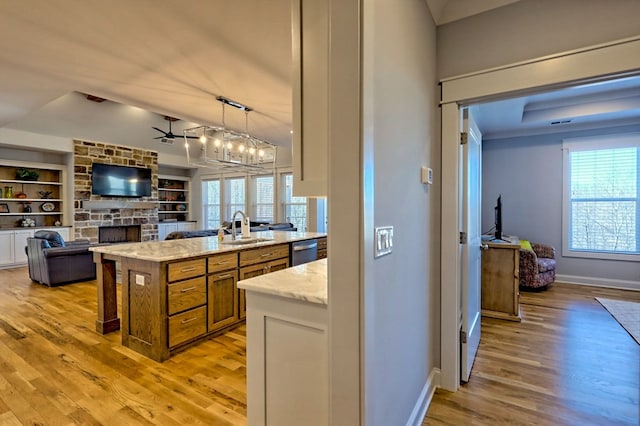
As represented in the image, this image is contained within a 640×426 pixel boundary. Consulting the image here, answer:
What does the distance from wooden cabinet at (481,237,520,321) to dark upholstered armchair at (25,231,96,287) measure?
5954 millimetres

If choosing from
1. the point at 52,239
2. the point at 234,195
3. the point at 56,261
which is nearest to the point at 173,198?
the point at 234,195

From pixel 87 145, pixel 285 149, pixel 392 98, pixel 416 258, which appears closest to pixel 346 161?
pixel 392 98

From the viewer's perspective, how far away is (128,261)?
2.71m

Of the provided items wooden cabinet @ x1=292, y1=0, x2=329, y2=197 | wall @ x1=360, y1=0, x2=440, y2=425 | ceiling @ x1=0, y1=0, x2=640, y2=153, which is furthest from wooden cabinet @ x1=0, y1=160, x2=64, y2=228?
wall @ x1=360, y1=0, x2=440, y2=425

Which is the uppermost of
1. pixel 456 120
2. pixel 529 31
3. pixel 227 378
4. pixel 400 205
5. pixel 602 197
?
pixel 529 31

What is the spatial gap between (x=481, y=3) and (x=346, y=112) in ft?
5.03

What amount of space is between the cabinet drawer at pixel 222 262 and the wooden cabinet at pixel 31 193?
6846mm

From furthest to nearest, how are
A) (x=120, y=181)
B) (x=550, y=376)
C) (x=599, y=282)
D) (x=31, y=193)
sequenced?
(x=120, y=181), (x=31, y=193), (x=599, y=282), (x=550, y=376)

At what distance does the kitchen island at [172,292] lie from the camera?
99.2 inches

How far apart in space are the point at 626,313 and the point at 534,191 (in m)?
2.22

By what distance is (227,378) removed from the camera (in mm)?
2291

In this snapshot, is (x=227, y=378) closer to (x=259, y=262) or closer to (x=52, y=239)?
(x=259, y=262)

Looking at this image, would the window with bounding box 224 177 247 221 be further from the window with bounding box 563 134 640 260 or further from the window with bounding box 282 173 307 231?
the window with bounding box 563 134 640 260

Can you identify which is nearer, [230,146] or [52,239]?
[230,146]
